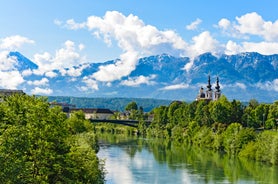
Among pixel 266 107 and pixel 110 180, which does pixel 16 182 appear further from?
pixel 266 107

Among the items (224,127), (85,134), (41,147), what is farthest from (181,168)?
(41,147)

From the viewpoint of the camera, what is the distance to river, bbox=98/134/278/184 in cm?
5591

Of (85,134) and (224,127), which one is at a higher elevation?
(224,127)

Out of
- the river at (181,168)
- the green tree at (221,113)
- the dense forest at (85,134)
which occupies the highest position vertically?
the green tree at (221,113)

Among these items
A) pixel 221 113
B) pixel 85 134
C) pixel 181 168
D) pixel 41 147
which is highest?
pixel 221 113

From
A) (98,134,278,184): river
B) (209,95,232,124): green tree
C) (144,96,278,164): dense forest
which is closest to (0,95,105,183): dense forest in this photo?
(98,134,278,184): river

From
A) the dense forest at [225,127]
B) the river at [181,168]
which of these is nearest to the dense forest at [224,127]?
the dense forest at [225,127]

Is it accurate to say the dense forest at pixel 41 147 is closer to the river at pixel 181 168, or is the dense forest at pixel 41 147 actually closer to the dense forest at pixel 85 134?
the dense forest at pixel 85 134

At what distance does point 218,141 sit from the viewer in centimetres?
9362

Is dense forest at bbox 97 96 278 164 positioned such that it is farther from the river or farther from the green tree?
the river

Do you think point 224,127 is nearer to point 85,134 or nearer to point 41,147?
point 85,134

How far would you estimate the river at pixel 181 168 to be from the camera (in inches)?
2201

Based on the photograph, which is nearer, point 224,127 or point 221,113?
point 224,127

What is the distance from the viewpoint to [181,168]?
6656cm
